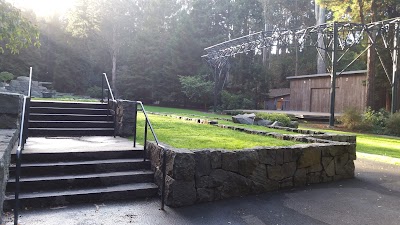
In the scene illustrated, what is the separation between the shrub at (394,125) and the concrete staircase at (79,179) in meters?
13.6

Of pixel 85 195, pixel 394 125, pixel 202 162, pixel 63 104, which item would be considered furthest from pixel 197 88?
pixel 85 195

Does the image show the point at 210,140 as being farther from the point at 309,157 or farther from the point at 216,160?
the point at 309,157

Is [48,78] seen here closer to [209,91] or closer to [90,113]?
[209,91]

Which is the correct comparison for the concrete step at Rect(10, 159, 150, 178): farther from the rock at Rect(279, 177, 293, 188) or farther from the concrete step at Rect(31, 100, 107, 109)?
the concrete step at Rect(31, 100, 107, 109)

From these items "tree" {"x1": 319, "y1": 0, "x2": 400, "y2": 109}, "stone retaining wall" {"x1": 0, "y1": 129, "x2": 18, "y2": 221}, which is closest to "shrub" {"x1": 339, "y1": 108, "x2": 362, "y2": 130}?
"tree" {"x1": 319, "y1": 0, "x2": 400, "y2": 109}

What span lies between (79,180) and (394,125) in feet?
48.1

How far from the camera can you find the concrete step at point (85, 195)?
3.96 meters

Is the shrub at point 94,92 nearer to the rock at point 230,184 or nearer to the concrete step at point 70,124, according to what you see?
the concrete step at point 70,124

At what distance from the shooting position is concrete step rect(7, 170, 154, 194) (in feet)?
13.8

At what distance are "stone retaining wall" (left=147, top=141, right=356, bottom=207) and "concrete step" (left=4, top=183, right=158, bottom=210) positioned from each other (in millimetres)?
287

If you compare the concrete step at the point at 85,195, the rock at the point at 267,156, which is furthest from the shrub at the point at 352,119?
the concrete step at the point at 85,195

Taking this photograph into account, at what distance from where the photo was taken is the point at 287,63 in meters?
38.9

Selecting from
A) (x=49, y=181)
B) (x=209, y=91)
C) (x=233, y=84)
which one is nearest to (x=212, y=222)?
(x=49, y=181)

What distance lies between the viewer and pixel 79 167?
472 cm
